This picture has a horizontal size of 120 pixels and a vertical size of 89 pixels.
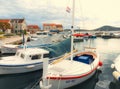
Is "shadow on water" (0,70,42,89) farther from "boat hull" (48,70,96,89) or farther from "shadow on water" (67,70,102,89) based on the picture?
"shadow on water" (67,70,102,89)

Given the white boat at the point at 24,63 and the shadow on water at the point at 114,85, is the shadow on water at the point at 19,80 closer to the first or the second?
the white boat at the point at 24,63

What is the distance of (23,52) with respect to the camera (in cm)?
1961

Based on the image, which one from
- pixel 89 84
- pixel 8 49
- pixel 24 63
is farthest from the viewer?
pixel 8 49

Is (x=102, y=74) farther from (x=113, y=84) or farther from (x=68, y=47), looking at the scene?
(x=68, y=47)

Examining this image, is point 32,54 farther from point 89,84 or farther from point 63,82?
point 89,84

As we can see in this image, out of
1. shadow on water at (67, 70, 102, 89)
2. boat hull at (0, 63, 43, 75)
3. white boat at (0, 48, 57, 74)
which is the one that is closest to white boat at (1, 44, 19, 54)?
white boat at (0, 48, 57, 74)

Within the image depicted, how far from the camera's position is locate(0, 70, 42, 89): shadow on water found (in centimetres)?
1568

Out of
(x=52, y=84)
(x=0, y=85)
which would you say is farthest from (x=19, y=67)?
(x=52, y=84)

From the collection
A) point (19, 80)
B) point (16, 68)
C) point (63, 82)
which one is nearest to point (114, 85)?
point (63, 82)

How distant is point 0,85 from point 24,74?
339 cm

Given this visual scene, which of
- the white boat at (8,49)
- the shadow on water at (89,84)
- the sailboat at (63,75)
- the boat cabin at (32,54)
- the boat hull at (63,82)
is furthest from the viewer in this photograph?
the white boat at (8,49)

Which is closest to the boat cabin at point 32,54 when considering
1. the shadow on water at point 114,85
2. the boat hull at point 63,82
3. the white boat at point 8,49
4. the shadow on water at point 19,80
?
the shadow on water at point 19,80

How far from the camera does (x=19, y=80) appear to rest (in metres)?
17.1

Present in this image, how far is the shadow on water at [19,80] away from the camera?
617 inches
